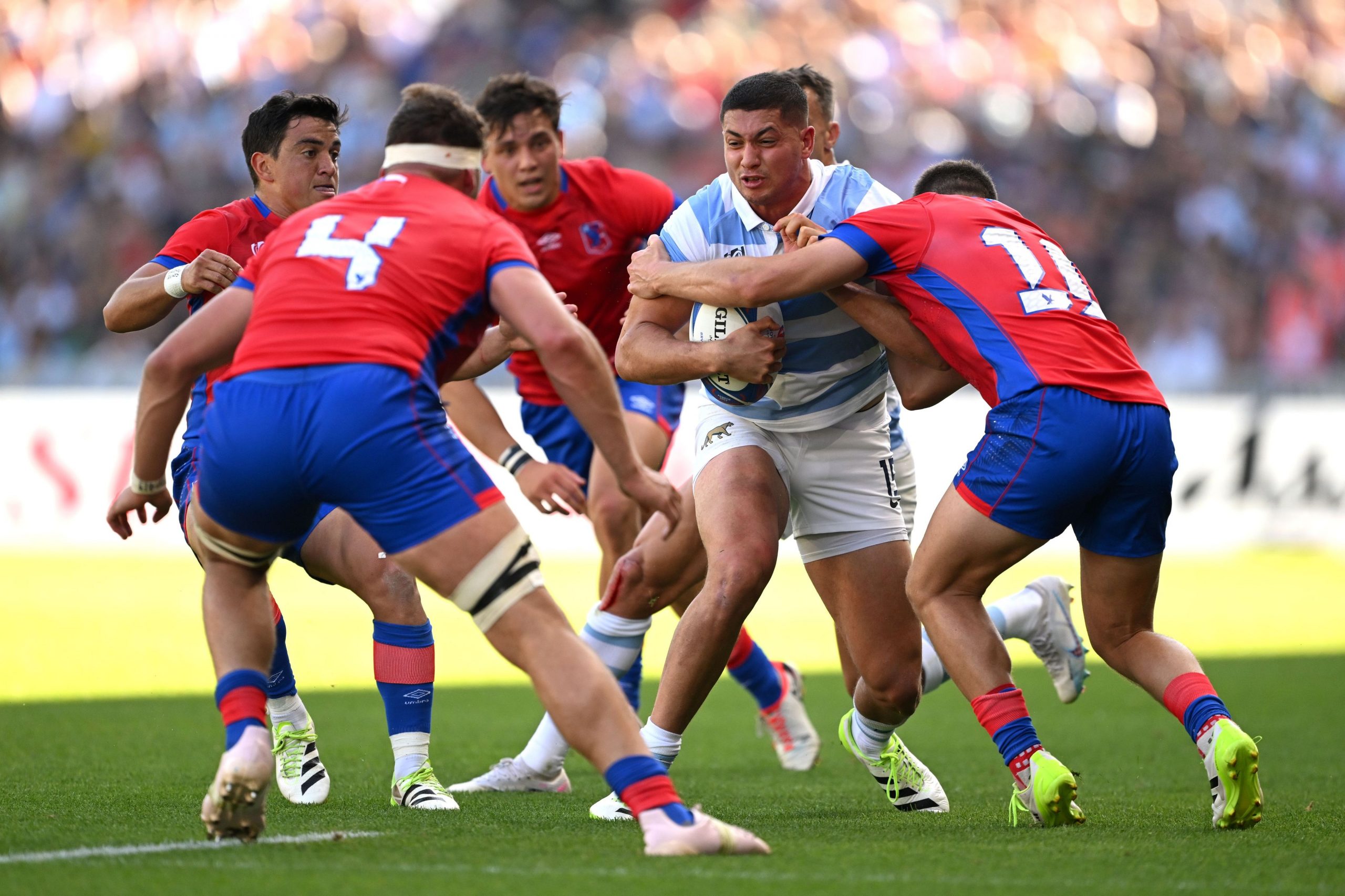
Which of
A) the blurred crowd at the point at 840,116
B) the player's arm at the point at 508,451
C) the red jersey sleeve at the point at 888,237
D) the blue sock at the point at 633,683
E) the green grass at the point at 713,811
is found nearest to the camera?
the green grass at the point at 713,811

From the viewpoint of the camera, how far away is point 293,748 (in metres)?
5.89

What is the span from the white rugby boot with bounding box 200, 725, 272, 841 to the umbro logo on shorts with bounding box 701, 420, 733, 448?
2109 mm

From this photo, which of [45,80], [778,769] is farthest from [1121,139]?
[778,769]

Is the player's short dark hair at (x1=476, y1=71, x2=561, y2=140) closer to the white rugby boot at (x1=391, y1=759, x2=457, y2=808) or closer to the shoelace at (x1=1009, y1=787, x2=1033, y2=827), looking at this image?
the white rugby boot at (x1=391, y1=759, x2=457, y2=808)

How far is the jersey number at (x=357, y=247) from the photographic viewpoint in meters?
4.34

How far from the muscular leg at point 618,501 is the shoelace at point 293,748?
1.81 meters

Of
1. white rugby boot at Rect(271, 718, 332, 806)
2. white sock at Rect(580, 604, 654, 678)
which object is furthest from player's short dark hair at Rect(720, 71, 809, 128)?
white rugby boot at Rect(271, 718, 332, 806)

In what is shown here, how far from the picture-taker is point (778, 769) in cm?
711

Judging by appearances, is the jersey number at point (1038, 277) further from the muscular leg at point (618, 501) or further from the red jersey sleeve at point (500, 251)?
the muscular leg at point (618, 501)

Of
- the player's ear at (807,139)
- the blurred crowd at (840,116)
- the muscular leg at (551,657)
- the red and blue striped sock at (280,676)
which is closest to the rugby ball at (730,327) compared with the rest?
the player's ear at (807,139)

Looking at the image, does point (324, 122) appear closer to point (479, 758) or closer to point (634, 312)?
point (634, 312)

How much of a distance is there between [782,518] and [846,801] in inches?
46.9

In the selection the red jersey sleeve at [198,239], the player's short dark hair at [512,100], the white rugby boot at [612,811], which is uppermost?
the player's short dark hair at [512,100]

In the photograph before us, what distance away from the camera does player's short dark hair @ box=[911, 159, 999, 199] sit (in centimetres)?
607
